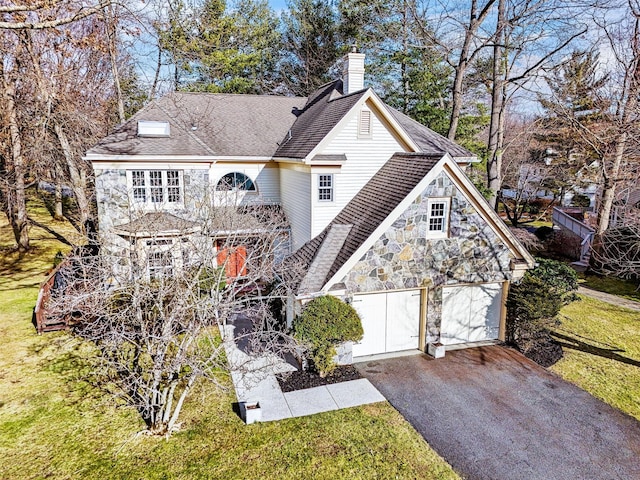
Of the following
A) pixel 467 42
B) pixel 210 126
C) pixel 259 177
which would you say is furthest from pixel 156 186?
pixel 467 42

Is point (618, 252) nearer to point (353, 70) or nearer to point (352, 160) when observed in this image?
point (352, 160)

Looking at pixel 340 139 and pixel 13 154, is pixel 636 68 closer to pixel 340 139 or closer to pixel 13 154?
pixel 340 139

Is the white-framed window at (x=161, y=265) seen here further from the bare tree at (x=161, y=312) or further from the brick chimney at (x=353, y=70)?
the brick chimney at (x=353, y=70)

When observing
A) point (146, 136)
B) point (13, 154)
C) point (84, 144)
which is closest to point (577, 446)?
point (146, 136)

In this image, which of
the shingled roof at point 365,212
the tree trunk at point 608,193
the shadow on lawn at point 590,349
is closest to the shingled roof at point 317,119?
the shingled roof at point 365,212

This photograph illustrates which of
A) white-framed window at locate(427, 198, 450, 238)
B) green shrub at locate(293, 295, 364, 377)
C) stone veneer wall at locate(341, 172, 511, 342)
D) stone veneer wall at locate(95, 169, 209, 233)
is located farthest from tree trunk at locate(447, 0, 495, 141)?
green shrub at locate(293, 295, 364, 377)
